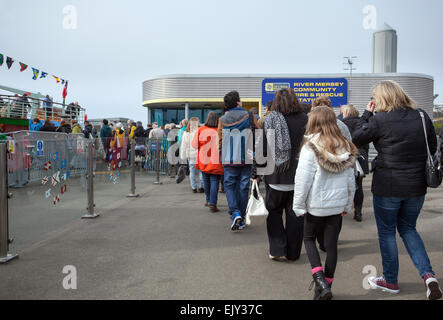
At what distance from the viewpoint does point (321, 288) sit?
3256 mm

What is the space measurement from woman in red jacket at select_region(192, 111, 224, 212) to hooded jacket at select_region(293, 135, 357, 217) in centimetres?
346

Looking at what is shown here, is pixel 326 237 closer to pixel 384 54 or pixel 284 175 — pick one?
pixel 284 175

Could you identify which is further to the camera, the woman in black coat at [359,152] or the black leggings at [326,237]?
the woman in black coat at [359,152]

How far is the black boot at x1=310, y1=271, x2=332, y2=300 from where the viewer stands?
10.5 ft

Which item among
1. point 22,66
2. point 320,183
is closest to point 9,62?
point 22,66

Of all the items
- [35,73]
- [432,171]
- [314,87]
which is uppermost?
[35,73]

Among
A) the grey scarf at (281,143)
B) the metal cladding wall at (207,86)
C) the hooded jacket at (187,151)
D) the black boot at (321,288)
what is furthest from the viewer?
the metal cladding wall at (207,86)

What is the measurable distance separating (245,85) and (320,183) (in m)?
26.9

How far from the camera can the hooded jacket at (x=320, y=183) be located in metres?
3.32

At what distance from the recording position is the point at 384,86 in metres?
3.55

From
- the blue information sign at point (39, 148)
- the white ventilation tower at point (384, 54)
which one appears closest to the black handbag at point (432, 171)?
the blue information sign at point (39, 148)

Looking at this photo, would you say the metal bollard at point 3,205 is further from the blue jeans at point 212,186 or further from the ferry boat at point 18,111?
the ferry boat at point 18,111

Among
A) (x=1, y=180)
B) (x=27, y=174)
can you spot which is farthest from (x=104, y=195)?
(x=1, y=180)
